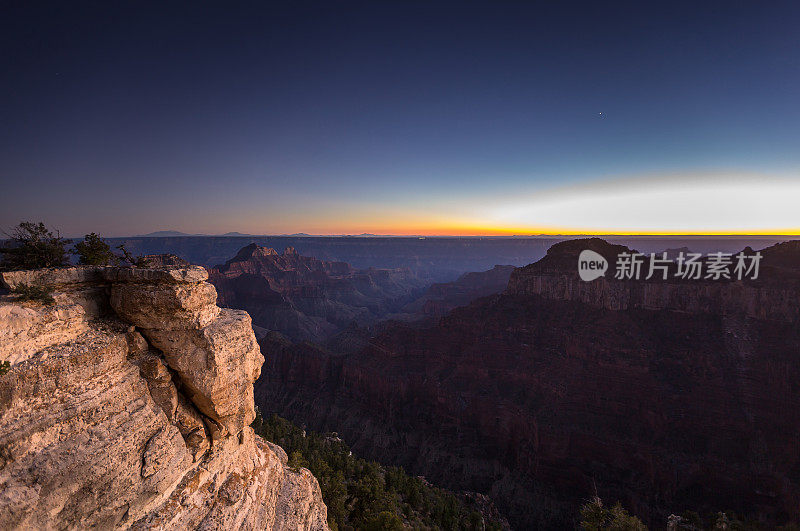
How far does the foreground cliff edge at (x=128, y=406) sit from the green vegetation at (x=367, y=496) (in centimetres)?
1138

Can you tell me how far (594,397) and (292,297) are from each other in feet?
438

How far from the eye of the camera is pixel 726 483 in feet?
118

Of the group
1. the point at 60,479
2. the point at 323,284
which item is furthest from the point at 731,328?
the point at 323,284

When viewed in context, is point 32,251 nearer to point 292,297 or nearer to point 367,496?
point 367,496

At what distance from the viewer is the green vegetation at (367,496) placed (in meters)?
25.5

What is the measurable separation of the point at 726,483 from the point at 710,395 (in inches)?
418

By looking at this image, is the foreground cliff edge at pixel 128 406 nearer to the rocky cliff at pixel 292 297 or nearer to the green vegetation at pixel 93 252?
the green vegetation at pixel 93 252

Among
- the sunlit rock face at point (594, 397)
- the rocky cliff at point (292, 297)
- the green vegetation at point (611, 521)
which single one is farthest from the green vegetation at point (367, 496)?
the rocky cliff at point (292, 297)

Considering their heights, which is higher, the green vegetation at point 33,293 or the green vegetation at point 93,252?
the green vegetation at point 93,252

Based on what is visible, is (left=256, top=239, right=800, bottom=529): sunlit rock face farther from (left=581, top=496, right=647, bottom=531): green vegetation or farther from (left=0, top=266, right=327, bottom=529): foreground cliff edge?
(left=0, top=266, right=327, bottom=529): foreground cliff edge

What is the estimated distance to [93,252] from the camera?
12.8 meters

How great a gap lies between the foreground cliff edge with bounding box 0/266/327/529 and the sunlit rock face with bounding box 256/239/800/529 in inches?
1693

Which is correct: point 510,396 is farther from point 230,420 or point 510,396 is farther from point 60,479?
point 60,479

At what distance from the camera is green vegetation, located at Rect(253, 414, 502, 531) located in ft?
83.7
